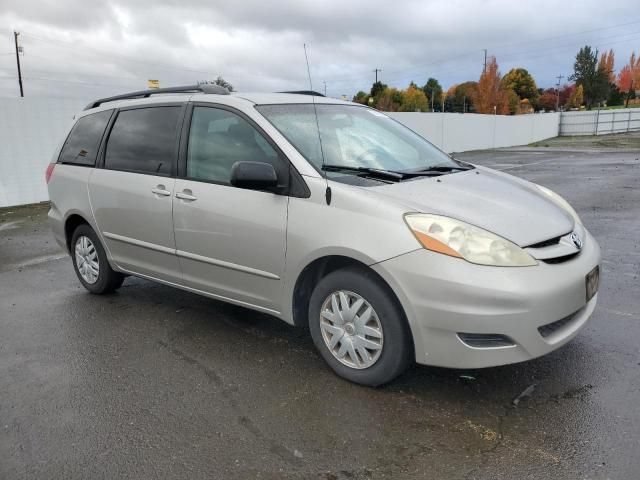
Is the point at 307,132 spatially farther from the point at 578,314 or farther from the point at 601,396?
the point at 601,396

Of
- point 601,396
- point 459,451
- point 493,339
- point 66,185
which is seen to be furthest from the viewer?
point 66,185

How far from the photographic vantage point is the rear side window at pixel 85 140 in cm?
502

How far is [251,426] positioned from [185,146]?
2.20 m

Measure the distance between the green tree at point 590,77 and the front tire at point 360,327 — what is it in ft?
348

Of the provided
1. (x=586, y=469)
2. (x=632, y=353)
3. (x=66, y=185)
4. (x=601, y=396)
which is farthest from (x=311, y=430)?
(x=66, y=185)

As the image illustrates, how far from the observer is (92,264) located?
17.1 feet

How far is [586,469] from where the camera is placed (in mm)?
2479

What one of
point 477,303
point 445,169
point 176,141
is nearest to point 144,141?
point 176,141

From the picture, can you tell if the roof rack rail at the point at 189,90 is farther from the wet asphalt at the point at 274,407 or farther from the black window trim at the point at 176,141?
the wet asphalt at the point at 274,407

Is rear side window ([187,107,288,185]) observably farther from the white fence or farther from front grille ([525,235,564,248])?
the white fence

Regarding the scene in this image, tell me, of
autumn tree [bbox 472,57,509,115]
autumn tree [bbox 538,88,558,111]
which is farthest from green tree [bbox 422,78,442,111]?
autumn tree [bbox 472,57,509,115]

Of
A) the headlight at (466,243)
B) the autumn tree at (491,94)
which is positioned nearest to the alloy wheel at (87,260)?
the headlight at (466,243)

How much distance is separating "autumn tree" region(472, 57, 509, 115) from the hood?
7399 cm

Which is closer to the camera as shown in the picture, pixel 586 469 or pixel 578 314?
pixel 586 469
